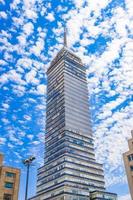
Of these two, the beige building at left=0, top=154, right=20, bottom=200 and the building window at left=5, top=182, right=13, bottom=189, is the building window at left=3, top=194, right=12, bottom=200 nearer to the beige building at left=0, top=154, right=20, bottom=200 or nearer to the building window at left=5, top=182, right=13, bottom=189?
the beige building at left=0, top=154, right=20, bottom=200

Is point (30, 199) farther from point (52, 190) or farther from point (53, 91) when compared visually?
point (53, 91)

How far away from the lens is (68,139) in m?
148

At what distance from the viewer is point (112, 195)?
402 feet

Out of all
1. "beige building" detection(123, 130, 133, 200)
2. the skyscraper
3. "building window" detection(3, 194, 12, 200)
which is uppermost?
the skyscraper

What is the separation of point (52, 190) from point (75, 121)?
152 feet

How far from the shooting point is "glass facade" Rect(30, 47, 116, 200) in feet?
425

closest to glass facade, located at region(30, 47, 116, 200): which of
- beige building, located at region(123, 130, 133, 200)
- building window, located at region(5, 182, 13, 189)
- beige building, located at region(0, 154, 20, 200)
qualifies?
beige building, located at region(0, 154, 20, 200)

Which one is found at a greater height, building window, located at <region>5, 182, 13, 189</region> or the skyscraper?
the skyscraper

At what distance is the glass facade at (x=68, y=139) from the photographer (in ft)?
425

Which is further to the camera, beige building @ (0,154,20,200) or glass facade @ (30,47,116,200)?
glass facade @ (30,47,116,200)

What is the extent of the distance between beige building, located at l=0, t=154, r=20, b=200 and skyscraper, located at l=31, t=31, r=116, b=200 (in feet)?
211

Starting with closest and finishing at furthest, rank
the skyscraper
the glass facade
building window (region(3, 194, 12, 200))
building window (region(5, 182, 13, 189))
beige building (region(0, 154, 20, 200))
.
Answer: building window (region(3, 194, 12, 200)), beige building (region(0, 154, 20, 200)), building window (region(5, 182, 13, 189)), the skyscraper, the glass facade

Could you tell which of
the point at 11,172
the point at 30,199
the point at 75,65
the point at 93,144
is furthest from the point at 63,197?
the point at 75,65

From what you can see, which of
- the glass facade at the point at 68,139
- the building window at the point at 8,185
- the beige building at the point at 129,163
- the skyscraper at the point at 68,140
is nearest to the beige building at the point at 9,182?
the building window at the point at 8,185
